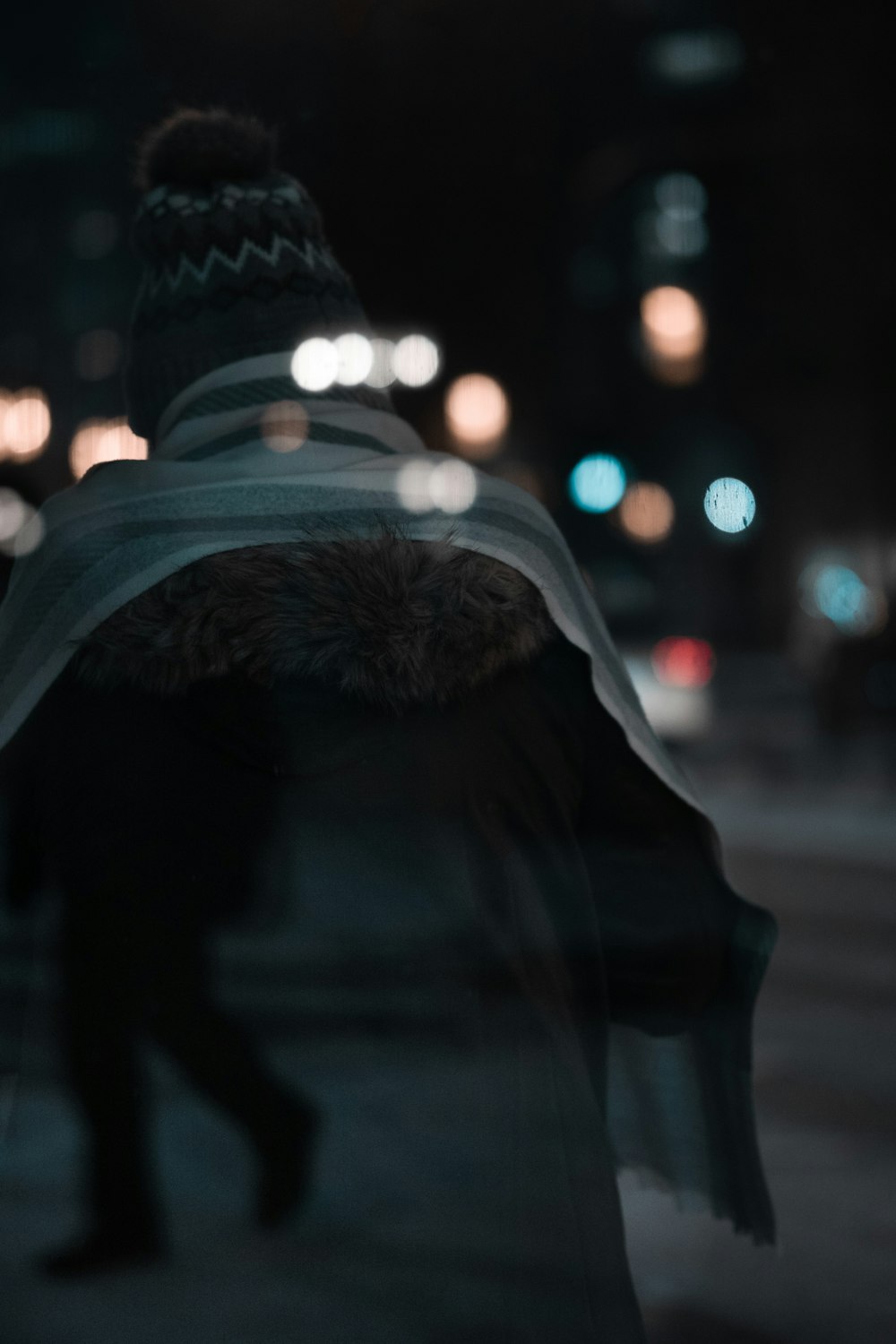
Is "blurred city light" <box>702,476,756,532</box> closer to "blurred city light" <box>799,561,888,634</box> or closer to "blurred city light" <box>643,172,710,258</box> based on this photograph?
"blurred city light" <box>643,172,710,258</box>

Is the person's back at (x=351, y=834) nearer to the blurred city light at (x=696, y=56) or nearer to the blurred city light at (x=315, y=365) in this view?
the blurred city light at (x=315, y=365)

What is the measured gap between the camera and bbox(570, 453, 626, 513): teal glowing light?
2.67 metres

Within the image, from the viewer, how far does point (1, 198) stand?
2.39m

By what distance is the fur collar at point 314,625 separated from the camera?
1312mm

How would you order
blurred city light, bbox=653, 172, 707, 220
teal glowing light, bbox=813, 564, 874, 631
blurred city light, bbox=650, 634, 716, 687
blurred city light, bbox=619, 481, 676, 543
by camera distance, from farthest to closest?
teal glowing light, bbox=813, 564, 874, 631 → blurred city light, bbox=650, 634, 716, 687 → blurred city light, bbox=653, 172, 707, 220 → blurred city light, bbox=619, 481, 676, 543

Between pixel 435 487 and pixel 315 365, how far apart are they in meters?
0.25

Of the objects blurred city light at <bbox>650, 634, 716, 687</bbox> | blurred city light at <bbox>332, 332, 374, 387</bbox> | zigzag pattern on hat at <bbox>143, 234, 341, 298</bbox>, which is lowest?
blurred city light at <bbox>332, 332, 374, 387</bbox>

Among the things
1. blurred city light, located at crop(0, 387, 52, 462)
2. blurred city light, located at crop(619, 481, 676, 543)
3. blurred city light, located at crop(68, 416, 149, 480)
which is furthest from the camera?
blurred city light, located at crop(619, 481, 676, 543)

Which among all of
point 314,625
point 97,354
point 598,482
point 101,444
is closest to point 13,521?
point 101,444

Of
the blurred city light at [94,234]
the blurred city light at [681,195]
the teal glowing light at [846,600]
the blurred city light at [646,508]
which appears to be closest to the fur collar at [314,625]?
the blurred city light at [94,234]

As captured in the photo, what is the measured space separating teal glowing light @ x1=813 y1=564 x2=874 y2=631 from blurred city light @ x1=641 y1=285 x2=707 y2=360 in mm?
4466

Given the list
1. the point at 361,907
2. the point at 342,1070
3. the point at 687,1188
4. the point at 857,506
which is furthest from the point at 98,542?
the point at 857,506

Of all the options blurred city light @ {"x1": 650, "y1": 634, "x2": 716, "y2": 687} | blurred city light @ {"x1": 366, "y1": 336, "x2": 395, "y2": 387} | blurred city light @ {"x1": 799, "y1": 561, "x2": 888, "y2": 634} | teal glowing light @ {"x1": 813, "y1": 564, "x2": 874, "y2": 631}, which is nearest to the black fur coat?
blurred city light @ {"x1": 366, "y1": 336, "x2": 395, "y2": 387}

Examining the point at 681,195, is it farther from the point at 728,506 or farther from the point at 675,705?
the point at 728,506
